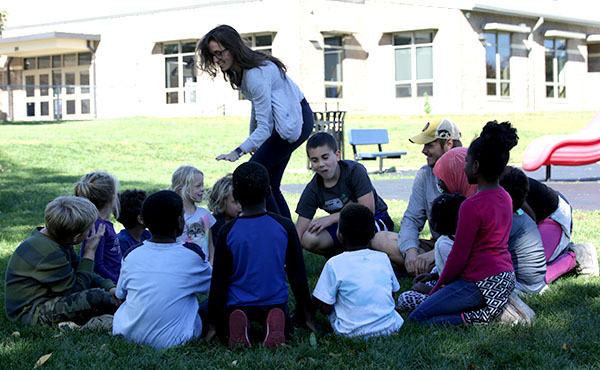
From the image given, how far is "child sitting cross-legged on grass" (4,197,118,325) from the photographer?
13.5 feet

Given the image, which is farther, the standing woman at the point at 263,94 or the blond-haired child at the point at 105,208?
the standing woman at the point at 263,94

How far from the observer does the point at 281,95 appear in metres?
5.41

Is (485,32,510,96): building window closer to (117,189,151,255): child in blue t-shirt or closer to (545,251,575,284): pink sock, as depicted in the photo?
Answer: (545,251,575,284): pink sock

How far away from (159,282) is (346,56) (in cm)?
2749

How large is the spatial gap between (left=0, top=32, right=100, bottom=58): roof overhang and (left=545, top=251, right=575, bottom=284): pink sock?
31231mm

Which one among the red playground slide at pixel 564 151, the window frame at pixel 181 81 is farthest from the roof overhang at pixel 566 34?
the red playground slide at pixel 564 151

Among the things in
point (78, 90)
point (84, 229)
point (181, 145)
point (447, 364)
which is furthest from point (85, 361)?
point (78, 90)

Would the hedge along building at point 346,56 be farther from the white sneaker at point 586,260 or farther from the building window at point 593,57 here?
the white sneaker at point 586,260

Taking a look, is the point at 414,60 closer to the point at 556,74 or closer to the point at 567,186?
the point at 556,74

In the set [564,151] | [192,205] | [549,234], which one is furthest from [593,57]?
[192,205]

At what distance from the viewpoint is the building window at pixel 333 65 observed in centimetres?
3042

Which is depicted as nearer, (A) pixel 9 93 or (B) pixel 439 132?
(B) pixel 439 132

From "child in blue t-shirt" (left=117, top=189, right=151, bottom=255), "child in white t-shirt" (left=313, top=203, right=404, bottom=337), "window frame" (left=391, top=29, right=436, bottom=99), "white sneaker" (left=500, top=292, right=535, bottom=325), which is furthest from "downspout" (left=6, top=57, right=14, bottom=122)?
"white sneaker" (left=500, top=292, right=535, bottom=325)

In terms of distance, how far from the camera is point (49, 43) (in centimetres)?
3356
